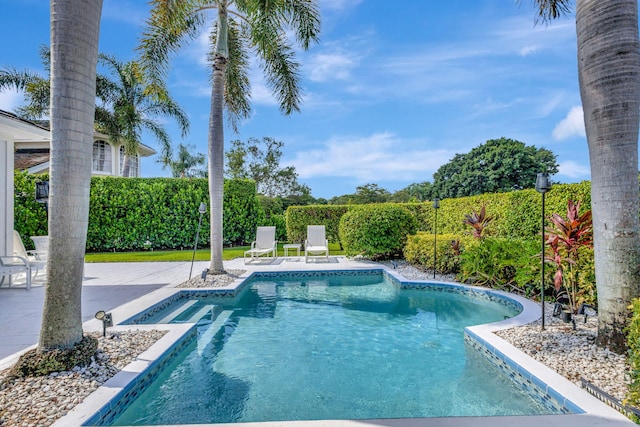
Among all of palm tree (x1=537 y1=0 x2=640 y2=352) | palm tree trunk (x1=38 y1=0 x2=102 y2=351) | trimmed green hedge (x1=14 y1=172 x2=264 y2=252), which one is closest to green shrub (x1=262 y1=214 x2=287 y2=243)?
trimmed green hedge (x1=14 y1=172 x2=264 y2=252)

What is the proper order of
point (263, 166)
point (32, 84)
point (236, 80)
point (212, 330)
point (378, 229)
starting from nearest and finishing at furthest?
point (212, 330) < point (236, 80) < point (378, 229) < point (32, 84) < point (263, 166)

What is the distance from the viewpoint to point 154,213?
16938 mm

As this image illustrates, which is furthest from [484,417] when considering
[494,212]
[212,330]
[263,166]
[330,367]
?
[263,166]

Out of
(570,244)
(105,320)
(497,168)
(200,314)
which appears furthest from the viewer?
(497,168)

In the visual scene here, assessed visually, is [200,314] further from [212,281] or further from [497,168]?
[497,168]

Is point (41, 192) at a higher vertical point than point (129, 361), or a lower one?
higher

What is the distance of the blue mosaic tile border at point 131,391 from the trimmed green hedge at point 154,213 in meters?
13.6

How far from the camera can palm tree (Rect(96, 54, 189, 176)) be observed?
19875 mm

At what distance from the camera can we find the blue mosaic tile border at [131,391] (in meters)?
2.84

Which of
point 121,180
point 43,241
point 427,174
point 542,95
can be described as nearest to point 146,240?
point 121,180

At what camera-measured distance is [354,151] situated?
23.8m

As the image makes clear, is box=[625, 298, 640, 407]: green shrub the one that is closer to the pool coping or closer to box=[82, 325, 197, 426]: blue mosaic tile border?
the pool coping

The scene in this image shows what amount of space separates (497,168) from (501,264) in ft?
96.9

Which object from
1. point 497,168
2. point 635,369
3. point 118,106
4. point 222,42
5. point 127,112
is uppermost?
point 118,106
